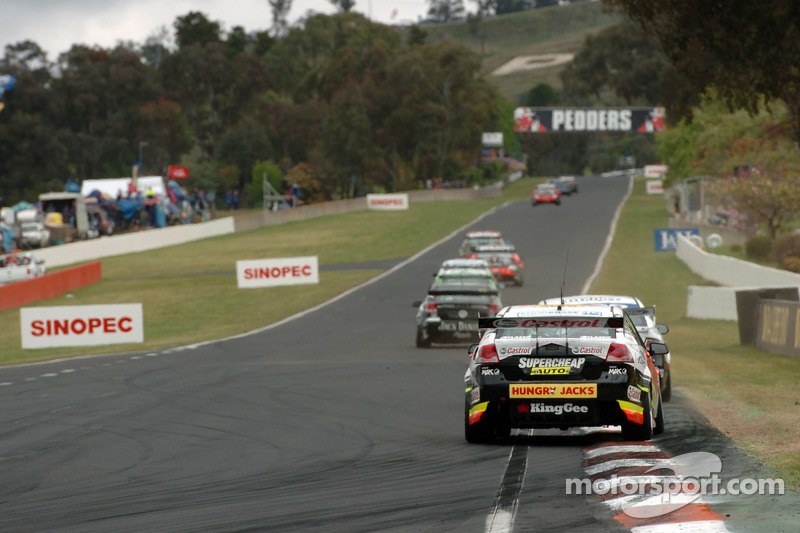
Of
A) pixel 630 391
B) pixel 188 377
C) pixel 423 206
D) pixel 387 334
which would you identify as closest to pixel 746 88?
pixel 387 334

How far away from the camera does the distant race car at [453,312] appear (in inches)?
949

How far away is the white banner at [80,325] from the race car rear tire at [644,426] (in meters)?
18.9

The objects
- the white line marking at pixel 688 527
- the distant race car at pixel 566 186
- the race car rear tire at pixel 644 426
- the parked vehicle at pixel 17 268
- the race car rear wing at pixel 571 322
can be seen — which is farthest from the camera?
the distant race car at pixel 566 186

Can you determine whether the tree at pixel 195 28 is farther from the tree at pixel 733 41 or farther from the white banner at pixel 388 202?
the tree at pixel 733 41

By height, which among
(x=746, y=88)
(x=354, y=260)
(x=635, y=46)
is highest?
(x=635, y=46)

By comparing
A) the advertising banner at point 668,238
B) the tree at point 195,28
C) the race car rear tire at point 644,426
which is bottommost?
the advertising banner at point 668,238

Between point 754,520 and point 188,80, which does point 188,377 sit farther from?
point 188,80

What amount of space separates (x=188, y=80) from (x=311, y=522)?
135368 mm

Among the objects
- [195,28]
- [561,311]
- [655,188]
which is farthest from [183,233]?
[195,28]

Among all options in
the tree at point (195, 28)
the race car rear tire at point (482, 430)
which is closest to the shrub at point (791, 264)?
the race car rear tire at point (482, 430)

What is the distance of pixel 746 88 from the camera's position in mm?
24438

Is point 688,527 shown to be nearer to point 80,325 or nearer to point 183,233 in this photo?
point 80,325

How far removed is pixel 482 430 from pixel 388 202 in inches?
3098

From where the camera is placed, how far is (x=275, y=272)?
44.5 m
